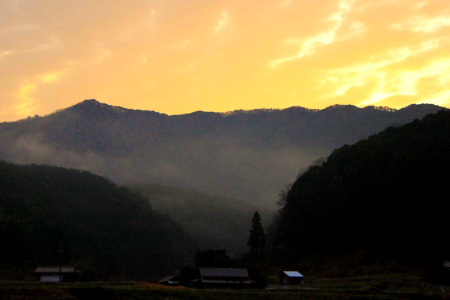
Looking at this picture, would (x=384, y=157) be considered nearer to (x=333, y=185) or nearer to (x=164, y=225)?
(x=333, y=185)

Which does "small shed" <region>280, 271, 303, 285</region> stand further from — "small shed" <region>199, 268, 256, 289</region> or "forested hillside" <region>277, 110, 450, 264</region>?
"forested hillside" <region>277, 110, 450, 264</region>

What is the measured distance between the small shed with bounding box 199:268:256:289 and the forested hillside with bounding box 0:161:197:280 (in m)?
47.9

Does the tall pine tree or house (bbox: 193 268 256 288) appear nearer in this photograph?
house (bbox: 193 268 256 288)

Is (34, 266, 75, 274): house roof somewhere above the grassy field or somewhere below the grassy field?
above

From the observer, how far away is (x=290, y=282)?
64.6m

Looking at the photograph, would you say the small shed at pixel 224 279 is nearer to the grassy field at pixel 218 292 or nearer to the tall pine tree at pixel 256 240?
the grassy field at pixel 218 292

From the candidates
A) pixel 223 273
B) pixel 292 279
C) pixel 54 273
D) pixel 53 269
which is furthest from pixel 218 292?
pixel 53 269

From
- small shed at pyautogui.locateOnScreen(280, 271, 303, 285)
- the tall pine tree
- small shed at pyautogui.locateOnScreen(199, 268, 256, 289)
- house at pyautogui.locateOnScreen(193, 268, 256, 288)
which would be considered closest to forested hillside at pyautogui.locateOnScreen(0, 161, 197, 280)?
the tall pine tree

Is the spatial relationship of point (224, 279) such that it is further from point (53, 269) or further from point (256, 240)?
point (256, 240)

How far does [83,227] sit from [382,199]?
83473mm

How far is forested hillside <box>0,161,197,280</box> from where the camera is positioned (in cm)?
10706

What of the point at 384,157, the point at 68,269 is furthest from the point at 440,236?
the point at 68,269

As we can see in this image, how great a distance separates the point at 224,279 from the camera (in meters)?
59.2

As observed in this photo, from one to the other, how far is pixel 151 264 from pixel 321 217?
183 feet
